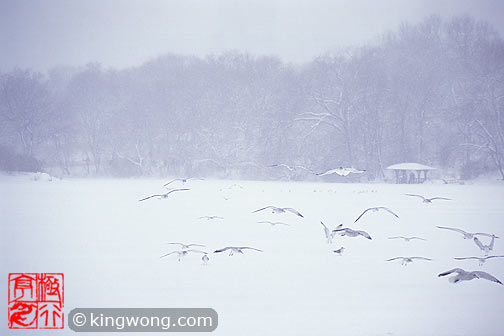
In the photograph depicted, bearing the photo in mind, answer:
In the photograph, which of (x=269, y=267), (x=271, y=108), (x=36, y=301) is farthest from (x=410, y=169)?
(x=36, y=301)

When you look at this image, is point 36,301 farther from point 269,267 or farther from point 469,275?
point 469,275

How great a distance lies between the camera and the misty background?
17.5m

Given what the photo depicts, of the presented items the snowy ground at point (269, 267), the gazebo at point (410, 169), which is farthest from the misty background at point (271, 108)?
the snowy ground at point (269, 267)

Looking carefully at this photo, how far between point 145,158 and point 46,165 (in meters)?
5.01

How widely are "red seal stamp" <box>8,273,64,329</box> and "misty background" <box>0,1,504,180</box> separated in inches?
502

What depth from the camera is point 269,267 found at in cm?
447

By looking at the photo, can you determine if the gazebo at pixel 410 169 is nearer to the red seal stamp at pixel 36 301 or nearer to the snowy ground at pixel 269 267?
the snowy ground at pixel 269 267

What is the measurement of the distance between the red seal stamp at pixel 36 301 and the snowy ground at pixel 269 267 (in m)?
0.09

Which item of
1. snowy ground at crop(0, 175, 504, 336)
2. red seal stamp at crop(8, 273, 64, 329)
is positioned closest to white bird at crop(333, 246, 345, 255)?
snowy ground at crop(0, 175, 504, 336)

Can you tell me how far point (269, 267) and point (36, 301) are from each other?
6.70 feet

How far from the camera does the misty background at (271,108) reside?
17.5 m

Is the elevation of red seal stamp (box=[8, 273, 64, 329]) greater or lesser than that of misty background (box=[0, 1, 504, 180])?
lesser

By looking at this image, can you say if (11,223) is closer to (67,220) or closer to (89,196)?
(67,220)

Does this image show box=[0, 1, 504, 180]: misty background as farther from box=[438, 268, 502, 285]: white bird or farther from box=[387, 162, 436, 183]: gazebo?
box=[438, 268, 502, 285]: white bird
